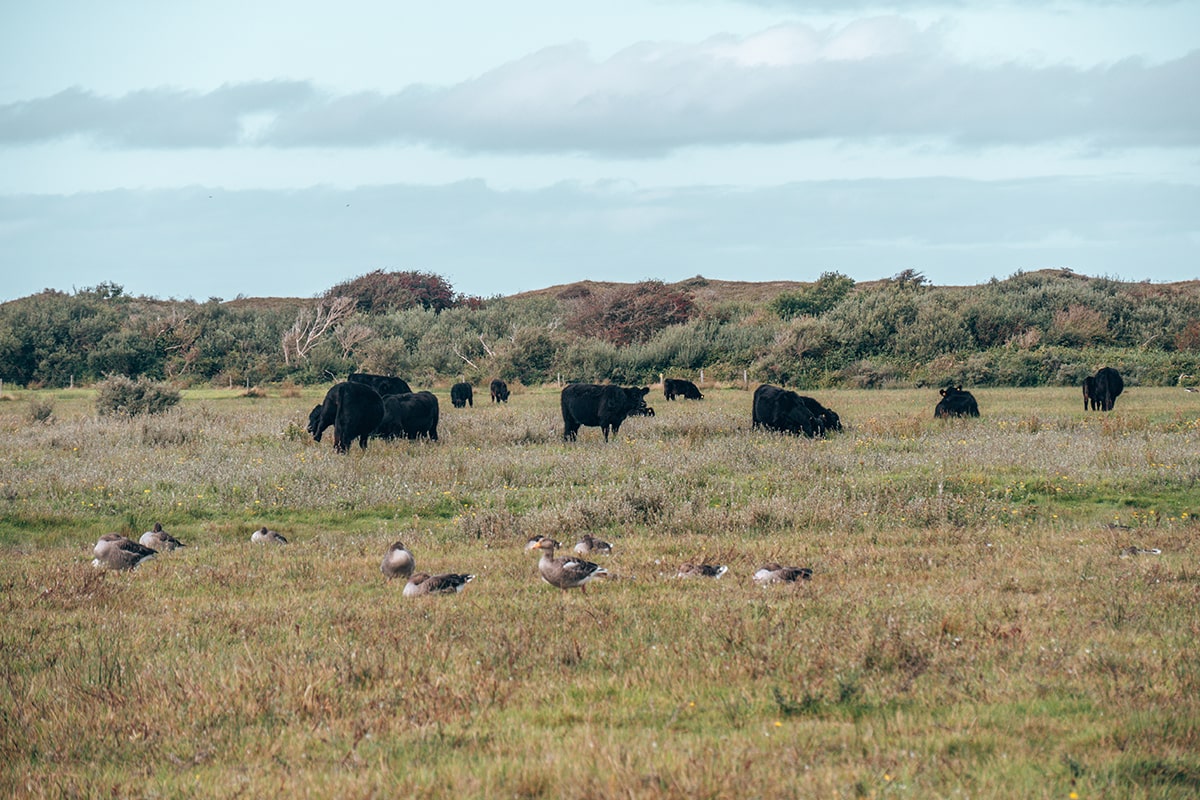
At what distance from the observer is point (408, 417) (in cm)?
2238

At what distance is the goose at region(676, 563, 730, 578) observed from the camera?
927 centimetres

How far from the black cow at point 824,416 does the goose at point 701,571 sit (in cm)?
1353

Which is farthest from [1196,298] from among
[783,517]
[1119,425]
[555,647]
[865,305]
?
[555,647]

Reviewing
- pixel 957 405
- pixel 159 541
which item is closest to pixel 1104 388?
pixel 957 405

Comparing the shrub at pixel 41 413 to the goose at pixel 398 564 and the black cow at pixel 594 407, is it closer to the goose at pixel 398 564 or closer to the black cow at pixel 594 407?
the black cow at pixel 594 407

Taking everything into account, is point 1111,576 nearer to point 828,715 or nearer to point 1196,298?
point 828,715

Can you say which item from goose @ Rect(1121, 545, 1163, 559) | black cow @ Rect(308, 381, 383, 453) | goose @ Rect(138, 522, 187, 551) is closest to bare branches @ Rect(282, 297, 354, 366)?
black cow @ Rect(308, 381, 383, 453)

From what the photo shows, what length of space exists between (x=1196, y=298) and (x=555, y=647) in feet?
198

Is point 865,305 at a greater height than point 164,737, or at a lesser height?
greater

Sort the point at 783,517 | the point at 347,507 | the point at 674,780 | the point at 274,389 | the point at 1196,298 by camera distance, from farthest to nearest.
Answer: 1. the point at 1196,298
2. the point at 274,389
3. the point at 347,507
4. the point at 783,517
5. the point at 674,780

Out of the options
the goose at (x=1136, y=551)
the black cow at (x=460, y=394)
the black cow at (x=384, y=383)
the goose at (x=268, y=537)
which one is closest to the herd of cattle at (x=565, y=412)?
the black cow at (x=384, y=383)

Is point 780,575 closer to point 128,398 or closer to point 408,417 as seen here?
point 408,417

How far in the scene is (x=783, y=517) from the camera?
502 inches

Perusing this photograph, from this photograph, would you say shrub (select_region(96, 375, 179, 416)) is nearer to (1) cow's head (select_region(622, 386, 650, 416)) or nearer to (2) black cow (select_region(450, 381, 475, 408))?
(2) black cow (select_region(450, 381, 475, 408))
